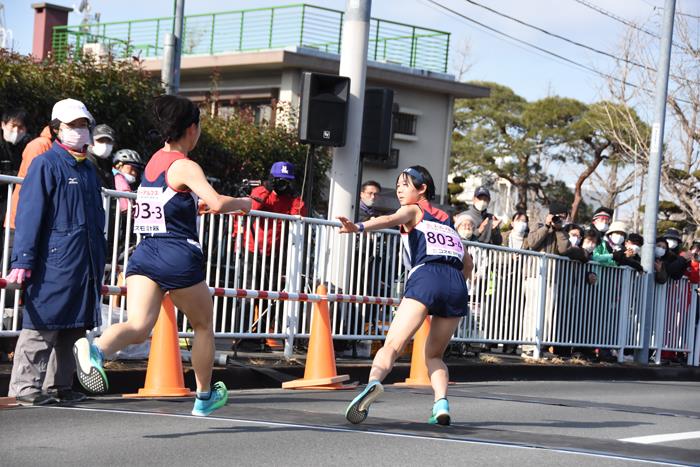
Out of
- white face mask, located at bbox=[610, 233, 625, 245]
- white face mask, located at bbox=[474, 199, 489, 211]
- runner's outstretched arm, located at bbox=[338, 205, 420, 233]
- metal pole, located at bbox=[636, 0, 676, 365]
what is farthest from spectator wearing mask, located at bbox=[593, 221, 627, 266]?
runner's outstretched arm, located at bbox=[338, 205, 420, 233]

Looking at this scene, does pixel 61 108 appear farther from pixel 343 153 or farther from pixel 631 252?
pixel 631 252

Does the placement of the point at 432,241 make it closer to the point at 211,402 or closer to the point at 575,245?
the point at 211,402

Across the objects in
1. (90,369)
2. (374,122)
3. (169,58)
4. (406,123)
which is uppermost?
(406,123)

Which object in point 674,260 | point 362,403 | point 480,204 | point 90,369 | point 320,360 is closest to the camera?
point 90,369

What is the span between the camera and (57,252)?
759 centimetres

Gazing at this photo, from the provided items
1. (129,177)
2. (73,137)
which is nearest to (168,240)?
(73,137)

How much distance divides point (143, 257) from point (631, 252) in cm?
1250

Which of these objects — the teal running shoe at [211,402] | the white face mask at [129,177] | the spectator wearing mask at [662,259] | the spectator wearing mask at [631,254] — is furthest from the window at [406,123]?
the teal running shoe at [211,402]

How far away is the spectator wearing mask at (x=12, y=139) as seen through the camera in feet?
35.3

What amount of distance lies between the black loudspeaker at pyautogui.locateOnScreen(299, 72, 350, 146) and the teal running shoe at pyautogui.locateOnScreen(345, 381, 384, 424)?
5.67 meters

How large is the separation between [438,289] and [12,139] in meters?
4.91

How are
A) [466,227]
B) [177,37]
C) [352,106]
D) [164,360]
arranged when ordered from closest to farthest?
[164,360] → [352,106] → [466,227] → [177,37]

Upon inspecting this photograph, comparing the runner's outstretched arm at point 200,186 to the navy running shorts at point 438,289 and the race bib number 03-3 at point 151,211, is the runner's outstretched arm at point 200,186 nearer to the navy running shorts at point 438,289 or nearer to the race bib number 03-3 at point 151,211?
the race bib number 03-3 at point 151,211

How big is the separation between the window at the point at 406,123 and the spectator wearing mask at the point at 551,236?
2178cm
